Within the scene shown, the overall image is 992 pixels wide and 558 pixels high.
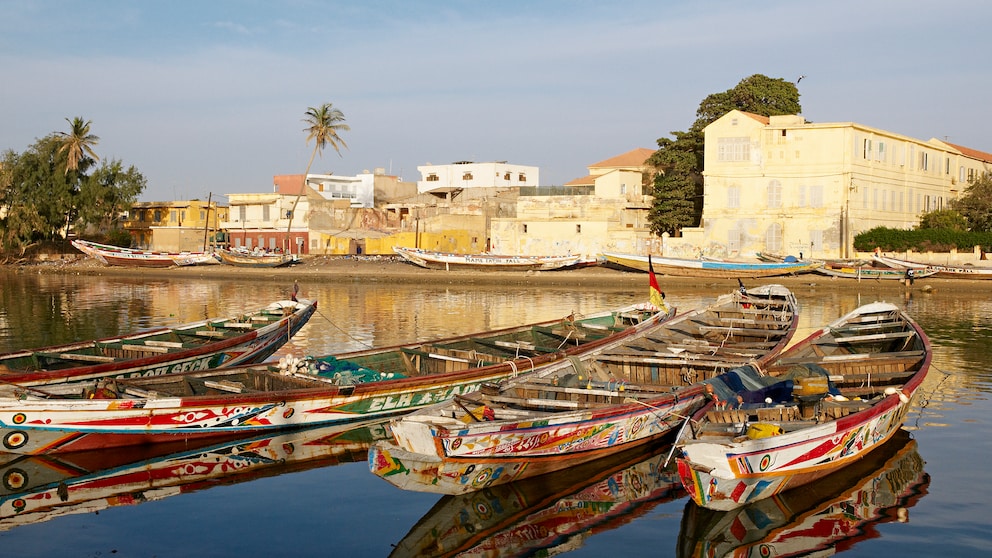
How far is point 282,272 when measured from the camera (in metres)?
58.8

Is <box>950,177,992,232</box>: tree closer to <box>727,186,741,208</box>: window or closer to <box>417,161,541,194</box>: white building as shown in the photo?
<box>727,186,741,208</box>: window

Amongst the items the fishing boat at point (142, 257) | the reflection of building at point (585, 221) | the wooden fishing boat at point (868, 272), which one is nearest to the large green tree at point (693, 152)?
the reflection of building at point (585, 221)

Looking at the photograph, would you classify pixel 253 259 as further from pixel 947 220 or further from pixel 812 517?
pixel 812 517

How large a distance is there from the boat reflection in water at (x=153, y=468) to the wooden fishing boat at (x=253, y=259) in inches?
1867

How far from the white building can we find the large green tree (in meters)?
23.2

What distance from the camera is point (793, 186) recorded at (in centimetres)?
5053

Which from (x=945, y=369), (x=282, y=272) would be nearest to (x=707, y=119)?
(x=282, y=272)

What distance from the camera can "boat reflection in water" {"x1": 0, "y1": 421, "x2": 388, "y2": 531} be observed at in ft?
39.4

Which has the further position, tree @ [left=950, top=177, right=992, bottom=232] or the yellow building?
tree @ [left=950, top=177, right=992, bottom=232]

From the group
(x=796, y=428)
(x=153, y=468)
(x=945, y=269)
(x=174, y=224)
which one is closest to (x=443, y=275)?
(x=945, y=269)

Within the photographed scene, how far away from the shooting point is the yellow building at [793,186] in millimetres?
49562

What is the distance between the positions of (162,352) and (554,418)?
10.1 meters

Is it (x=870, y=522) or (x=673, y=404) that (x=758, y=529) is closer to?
(x=870, y=522)

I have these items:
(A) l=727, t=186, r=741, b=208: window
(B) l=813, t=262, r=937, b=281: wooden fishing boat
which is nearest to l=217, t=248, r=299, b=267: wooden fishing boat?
(A) l=727, t=186, r=741, b=208: window
